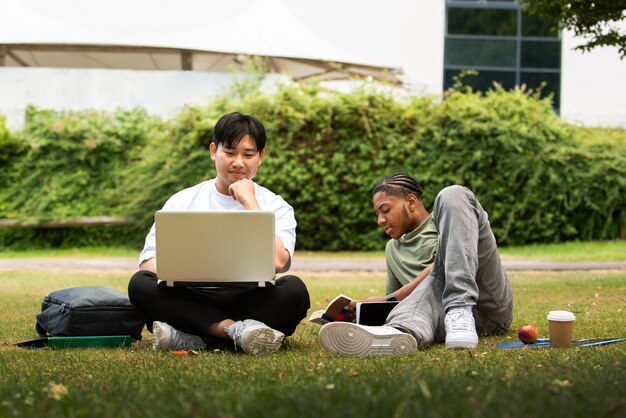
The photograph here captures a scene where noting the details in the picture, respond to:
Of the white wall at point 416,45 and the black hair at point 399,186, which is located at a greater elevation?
the white wall at point 416,45

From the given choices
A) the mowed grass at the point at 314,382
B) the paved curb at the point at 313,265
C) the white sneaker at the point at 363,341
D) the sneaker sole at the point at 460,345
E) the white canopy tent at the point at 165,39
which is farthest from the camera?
the white canopy tent at the point at 165,39

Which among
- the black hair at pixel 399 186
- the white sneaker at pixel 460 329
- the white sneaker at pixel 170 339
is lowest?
the white sneaker at pixel 170 339

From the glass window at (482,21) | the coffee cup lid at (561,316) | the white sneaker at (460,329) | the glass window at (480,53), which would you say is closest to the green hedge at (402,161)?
the glass window at (480,53)

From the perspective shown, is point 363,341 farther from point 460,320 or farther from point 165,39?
point 165,39

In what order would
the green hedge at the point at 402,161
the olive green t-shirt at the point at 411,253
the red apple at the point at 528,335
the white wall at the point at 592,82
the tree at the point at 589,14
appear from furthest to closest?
the white wall at the point at 592,82 < the green hedge at the point at 402,161 < the tree at the point at 589,14 < the olive green t-shirt at the point at 411,253 < the red apple at the point at 528,335

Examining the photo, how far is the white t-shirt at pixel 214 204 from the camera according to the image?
478cm

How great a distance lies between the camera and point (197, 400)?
260cm

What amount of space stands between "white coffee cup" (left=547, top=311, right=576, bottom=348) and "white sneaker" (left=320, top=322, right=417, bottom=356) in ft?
2.02

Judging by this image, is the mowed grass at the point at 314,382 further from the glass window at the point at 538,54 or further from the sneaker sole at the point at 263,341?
the glass window at the point at 538,54

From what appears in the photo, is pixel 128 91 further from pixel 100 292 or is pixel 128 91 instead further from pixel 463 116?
pixel 100 292

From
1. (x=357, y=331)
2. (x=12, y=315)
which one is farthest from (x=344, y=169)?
(x=357, y=331)

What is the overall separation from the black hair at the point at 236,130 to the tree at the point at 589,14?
453cm

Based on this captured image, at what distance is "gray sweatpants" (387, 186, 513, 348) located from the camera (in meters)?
4.28

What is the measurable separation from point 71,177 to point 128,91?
2.69m
